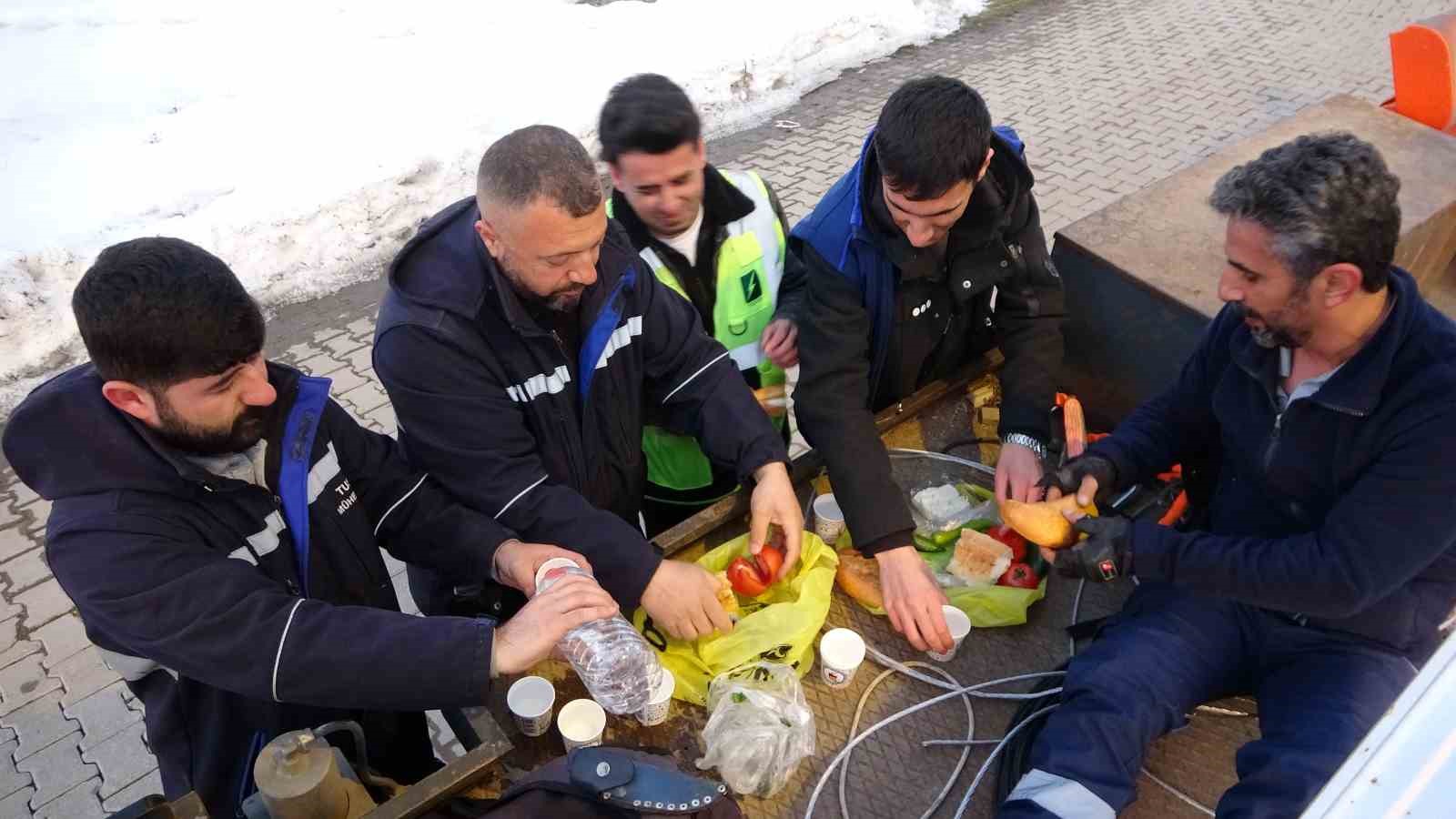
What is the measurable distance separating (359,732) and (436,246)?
121 centimetres

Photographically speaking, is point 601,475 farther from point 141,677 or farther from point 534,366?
point 141,677

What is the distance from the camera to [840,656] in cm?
235

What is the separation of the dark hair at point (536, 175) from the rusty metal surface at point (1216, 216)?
1.95 metres

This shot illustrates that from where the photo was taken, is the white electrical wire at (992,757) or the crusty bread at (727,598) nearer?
the white electrical wire at (992,757)

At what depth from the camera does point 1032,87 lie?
8.78m

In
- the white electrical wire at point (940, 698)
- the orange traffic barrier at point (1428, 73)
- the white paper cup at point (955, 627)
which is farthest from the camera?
the orange traffic barrier at point (1428, 73)

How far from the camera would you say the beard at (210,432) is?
1900mm

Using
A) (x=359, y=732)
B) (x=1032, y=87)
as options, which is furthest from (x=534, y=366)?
(x=1032, y=87)

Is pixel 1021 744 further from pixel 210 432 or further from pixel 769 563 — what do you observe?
pixel 210 432

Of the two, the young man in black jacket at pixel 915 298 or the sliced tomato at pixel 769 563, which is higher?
the young man in black jacket at pixel 915 298

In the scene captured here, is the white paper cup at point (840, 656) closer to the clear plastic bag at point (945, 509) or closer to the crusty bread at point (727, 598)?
the crusty bread at point (727, 598)

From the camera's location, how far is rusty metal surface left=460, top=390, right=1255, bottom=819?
217 centimetres

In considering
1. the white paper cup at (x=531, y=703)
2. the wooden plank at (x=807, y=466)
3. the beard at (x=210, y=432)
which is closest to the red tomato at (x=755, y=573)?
the wooden plank at (x=807, y=466)

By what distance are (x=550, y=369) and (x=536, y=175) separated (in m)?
0.52
